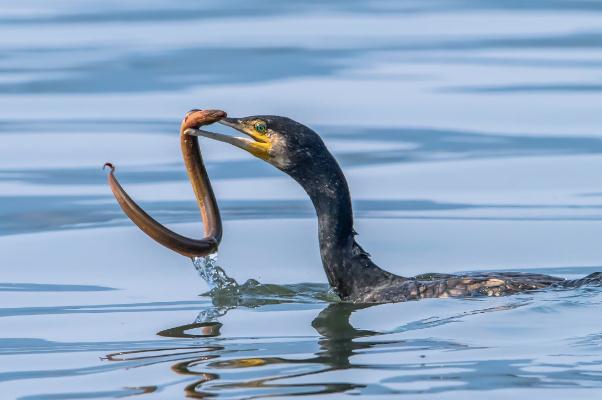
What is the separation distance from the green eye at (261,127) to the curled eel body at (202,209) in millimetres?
236

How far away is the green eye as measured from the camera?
1217 centimetres

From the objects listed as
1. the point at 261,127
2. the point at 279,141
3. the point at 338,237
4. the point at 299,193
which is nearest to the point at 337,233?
the point at 338,237

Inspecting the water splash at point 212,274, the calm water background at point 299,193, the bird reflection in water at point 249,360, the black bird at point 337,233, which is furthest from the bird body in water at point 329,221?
the water splash at point 212,274

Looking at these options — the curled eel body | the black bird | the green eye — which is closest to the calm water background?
the black bird

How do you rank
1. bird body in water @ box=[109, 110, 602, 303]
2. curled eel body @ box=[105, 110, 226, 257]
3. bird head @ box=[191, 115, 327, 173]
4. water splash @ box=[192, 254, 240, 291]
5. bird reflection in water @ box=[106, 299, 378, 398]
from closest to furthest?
bird reflection in water @ box=[106, 299, 378, 398], curled eel body @ box=[105, 110, 226, 257], bird body in water @ box=[109, 110, 602, 303], bird head @ box=[191, 115, 327, 173], water splash @ box=[192, 254, 240, 291]

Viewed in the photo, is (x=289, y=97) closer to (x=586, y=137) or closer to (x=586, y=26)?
(x=586, y=137)

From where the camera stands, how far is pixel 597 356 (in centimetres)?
975

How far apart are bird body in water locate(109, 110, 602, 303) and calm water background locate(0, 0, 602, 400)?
31cm

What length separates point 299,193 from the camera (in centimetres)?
1725

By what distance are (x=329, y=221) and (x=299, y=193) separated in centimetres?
488

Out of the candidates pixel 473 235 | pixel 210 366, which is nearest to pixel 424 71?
pixel 473 235

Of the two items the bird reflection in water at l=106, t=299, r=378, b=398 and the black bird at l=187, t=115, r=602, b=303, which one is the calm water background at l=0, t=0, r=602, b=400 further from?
the black bird at l=187, t=115, r=602, b=303

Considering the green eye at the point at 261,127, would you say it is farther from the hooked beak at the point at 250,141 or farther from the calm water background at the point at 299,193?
the calm water background at the point at 299,193

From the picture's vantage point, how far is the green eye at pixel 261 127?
12172 mm
